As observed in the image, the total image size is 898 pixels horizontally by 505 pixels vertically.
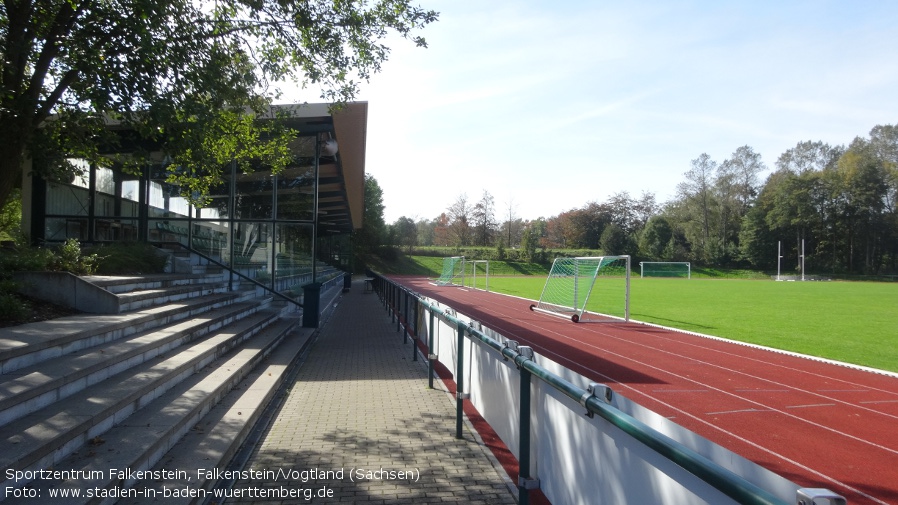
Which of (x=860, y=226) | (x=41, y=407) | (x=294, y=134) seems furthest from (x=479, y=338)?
(x=860, y=226)

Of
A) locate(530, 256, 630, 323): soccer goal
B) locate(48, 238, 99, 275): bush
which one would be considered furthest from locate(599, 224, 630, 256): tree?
locate(48, 238, 99, 275): bush

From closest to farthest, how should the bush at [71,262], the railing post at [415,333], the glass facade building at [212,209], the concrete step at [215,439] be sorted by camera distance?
1. the concrete step at [215,439]
2. the bush at [71,262]
3. the railing post at [415,333]
4. the glass facade building at [212,209]

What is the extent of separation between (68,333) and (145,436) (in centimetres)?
205

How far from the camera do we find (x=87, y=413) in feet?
14.5

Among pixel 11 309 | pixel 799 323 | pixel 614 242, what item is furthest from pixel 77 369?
pixel 614 242

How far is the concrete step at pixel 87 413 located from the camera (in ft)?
12.1

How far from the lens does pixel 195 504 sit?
385 centimetres

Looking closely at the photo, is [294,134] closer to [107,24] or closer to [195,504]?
[107,24]

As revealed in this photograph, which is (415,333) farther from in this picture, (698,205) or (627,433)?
(698,205)

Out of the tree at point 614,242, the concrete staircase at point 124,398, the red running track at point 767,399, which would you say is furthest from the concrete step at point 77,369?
the tree at point 614,242

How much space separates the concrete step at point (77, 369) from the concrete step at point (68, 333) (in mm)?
72

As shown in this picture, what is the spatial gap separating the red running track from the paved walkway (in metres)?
2.69

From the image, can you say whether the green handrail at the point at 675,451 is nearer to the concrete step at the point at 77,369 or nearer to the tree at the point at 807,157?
the concrete step at the point at 77,369

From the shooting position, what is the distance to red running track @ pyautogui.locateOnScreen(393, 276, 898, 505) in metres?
5.20
